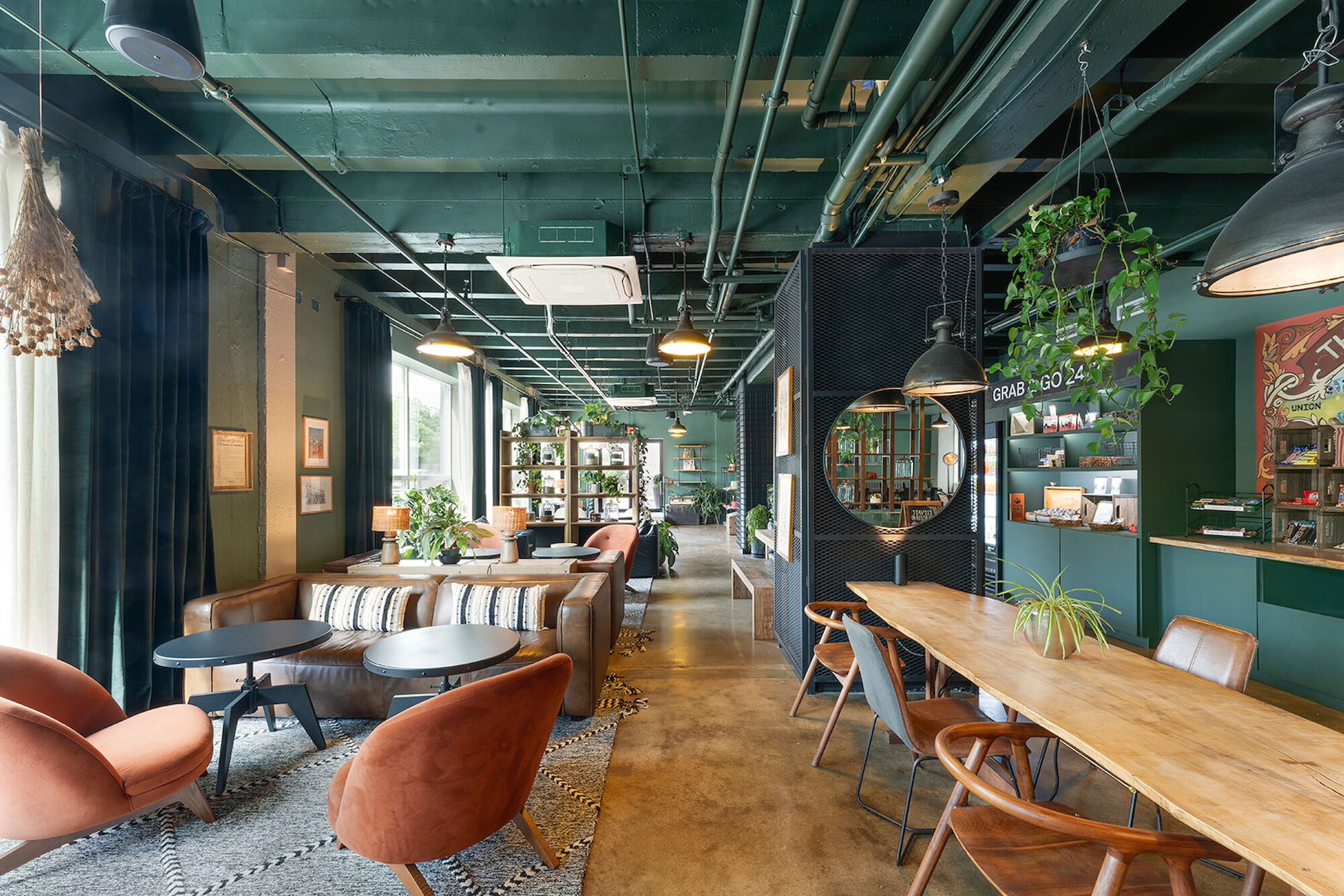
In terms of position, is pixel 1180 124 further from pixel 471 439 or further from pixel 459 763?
pixel 471 439

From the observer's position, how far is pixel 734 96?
97.5 inches

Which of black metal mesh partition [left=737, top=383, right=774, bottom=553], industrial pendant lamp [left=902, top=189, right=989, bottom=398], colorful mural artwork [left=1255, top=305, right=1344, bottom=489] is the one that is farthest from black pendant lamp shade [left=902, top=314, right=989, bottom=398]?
black metal mesh partition [left=737, top=383, right=774, bottom=553]

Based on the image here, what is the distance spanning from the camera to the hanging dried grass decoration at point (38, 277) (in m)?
2.07

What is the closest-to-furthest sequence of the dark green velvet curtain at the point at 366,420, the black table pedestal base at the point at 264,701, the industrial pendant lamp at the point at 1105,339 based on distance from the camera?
the industrial pendant lamp at the point at 1105,339 < the black table pedestal base at the point at 264,701 < the dark green velvet curtain at the point at 366,420

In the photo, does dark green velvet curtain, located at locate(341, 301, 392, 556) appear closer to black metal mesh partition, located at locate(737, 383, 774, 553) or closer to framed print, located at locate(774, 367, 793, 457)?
framed print, located at locate(774, 367, 793, 457)

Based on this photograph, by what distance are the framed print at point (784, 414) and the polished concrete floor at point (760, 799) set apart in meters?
1.79

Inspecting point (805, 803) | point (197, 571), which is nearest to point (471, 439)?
point (197, 571)

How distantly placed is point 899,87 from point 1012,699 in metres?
2.25

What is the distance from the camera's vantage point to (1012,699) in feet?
6.04

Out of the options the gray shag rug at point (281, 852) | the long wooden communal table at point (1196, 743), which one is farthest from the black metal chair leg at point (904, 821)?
the gray shag rug at point (281, 852)

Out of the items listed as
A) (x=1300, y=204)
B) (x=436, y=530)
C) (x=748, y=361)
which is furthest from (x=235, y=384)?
(x=748, y=361)

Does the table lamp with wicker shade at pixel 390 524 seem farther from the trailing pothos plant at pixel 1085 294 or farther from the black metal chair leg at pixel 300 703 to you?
the trailing pothos plant at pixel 1085 294

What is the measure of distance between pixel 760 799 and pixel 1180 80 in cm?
344

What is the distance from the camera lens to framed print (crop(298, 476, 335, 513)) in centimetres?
488
